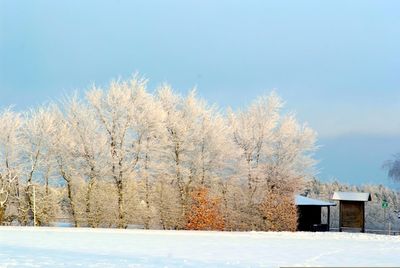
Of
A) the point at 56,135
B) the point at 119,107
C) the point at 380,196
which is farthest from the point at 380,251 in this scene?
the point at 380,196

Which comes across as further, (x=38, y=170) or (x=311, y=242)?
(x=38, y=170)

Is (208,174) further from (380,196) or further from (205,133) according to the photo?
(380,196)

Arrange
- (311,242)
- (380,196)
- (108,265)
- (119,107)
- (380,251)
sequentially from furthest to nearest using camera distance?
(380,196) → (119,107) → (311,242) → (380,251) → (108,265)

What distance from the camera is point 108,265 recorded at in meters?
13.1

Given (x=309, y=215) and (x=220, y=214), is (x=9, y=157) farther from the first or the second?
(x=309, y=215)

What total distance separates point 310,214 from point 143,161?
12.4 metres

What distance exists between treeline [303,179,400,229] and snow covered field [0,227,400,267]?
17.0 meters

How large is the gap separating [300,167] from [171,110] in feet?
31.2

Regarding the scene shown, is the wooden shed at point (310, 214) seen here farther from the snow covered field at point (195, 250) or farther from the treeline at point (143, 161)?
the snow covered field at point (195, 250)

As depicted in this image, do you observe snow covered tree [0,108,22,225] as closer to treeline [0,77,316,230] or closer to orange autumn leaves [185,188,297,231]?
treeline [0,77,316,230]

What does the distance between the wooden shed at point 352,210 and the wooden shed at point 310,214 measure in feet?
5.24

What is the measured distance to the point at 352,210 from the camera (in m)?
35.6

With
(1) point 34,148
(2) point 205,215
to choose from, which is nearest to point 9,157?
(1) point 34,148

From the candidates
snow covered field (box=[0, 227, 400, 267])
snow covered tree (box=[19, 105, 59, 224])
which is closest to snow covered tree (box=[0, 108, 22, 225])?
snow covered tree (box=[19, 105, 59, 224])
